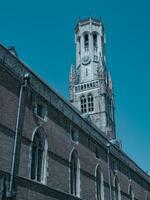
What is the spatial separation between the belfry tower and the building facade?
38.2m

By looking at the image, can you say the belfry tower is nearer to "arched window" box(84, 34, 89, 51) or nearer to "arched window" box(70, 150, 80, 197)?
"arched window" box(84, 34, 89, 51)

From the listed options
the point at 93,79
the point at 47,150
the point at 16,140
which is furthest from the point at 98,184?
the point at 93,79

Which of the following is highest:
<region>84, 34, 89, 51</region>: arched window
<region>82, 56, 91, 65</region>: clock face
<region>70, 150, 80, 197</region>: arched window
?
<region>84, 34, 89, 51</region>: arched window

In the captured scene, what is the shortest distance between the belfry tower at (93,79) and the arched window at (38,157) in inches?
1812

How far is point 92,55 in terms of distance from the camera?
273 feet

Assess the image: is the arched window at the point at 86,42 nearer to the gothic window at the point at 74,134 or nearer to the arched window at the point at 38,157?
the gothic window at the point at 74,134

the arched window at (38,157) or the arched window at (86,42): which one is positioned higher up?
the arched window at (86,42)

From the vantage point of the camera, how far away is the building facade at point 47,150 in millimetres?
16016

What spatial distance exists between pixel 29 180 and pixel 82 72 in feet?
215

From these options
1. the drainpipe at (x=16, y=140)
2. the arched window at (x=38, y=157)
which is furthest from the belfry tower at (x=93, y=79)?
the drainpipe at (x=16, y=140)

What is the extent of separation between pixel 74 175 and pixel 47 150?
389 centimetres

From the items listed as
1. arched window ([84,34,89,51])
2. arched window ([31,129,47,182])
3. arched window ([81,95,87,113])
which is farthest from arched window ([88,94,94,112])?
arched window ([31,129,47,182])

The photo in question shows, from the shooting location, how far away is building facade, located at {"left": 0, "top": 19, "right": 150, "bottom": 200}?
16.0 metres

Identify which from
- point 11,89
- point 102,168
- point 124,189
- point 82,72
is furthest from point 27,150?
point 82,72
